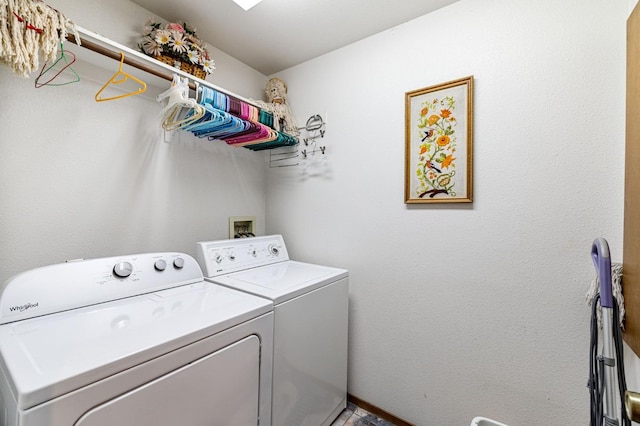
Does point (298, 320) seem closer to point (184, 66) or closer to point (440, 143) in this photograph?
point (440, 143)

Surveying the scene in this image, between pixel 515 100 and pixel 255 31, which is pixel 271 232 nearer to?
pixel 255 31

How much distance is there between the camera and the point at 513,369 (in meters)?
1.34

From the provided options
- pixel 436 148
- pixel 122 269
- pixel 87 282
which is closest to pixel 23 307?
pixel 87 282

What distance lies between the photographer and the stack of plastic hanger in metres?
1.44

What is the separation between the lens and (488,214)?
1.40m

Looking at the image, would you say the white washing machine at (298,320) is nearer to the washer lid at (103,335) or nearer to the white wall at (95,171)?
the washer lid at (103,335)

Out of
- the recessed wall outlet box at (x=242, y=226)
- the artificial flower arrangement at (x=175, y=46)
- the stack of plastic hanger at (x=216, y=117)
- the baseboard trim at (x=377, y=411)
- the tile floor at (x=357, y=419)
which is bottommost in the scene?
the tile floor at (x=357, y=419)

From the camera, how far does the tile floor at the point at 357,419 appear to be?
1675mm

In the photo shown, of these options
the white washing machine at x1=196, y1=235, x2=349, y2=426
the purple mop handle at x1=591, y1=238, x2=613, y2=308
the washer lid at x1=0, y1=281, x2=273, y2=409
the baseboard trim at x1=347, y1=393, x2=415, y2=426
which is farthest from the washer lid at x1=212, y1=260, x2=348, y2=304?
the purple mop handle at x1=591, y1=238, x2=613, y2=308

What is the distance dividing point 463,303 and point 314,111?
1.58m

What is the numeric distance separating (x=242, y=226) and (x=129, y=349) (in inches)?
56.4

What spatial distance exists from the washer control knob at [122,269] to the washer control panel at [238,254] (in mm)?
383

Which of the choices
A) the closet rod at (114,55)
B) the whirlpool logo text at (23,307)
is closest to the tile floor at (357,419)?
the whirlpool logo text at (23,307)

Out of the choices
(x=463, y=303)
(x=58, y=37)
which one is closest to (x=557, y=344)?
(x=463, y=303)
